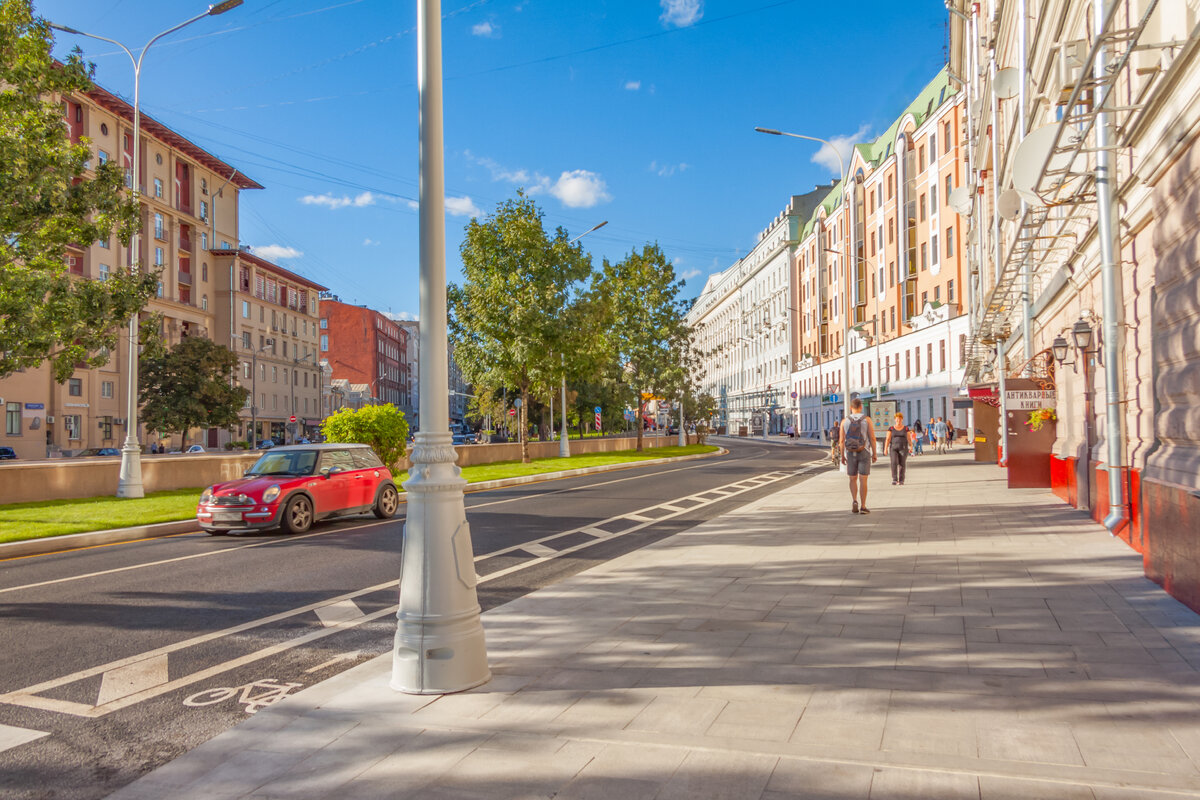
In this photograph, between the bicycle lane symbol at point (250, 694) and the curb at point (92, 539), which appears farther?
the curb at point (92, 539)

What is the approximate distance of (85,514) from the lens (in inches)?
611

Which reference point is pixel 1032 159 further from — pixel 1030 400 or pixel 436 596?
pixel 436 596

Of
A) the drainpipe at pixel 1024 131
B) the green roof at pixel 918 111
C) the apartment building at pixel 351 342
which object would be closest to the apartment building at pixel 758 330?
the green roof at pixel 918 111

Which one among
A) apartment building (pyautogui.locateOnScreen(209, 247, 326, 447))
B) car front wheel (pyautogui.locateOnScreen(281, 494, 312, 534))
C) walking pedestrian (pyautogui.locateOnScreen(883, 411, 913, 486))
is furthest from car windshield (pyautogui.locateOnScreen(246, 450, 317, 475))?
apartment building (pyautogui.locateOnScreen(209, 247, 326, 447))

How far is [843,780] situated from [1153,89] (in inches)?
292

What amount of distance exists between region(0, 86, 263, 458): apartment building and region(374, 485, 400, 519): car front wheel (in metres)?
33.9

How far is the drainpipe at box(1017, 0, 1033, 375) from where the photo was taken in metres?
15.9

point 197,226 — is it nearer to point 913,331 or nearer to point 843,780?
point 913,331

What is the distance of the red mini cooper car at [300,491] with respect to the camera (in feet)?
42.7

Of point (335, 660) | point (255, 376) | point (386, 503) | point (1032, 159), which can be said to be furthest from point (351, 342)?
point (335, 660)

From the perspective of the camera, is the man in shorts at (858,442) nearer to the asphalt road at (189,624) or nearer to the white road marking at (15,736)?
the asphalt road at (189,624)

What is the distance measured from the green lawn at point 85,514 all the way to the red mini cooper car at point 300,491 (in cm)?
193

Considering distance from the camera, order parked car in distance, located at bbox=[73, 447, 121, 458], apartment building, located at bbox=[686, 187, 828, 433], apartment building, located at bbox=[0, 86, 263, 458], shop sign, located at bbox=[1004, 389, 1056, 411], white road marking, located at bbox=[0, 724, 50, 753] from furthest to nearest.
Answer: apartment building, located at bbox=[686, 187, 828, 433] → apartment building, located at bbox=[0, 86, 263, 458] → parked car in distance, located at bbox=[73, 447, 121, 458] → shop sign, located at bbox=[1004, 389, 1056, 411] → white road marking, located at bbox=[0, 724, 50, 753]

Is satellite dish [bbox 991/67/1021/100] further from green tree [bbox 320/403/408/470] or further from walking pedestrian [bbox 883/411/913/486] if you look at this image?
green tree [bbox 320/403/408/470]
